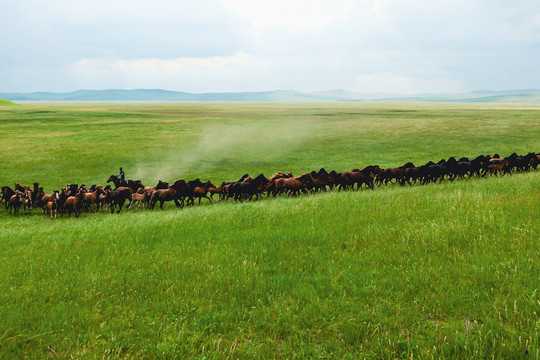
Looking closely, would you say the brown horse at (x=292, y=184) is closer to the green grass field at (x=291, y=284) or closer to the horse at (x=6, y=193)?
the green grass field at (x=291, y=284)

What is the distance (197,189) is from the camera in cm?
1773

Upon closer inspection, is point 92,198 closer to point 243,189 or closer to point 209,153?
point 243,189

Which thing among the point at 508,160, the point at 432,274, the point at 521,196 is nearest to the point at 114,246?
the point at 432,274

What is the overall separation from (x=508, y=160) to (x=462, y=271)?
21.0m

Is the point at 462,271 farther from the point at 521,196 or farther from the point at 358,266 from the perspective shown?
the point at 521,196

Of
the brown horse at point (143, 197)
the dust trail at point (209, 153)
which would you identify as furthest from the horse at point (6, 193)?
the dust trail at point (209, 153)

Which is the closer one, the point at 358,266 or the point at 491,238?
the point at 358,266

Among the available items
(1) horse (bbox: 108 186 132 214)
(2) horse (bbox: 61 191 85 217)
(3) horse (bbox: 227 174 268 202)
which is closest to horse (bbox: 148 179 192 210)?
(1) horse (bbox: 108 186 132 214)

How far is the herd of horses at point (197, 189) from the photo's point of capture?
16.6 meters

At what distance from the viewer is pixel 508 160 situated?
2120 cm

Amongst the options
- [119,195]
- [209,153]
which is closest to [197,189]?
[119,195]

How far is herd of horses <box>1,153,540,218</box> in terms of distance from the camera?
16.6m

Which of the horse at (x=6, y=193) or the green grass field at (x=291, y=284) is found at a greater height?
the green grass field at (x=291, y=284)

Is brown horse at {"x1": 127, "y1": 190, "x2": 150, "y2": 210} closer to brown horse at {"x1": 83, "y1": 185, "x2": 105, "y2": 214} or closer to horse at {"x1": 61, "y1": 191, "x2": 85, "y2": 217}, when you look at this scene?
brown horse at {"x1": 83, "y1": 185, "x2": 105, "y2": 214}
